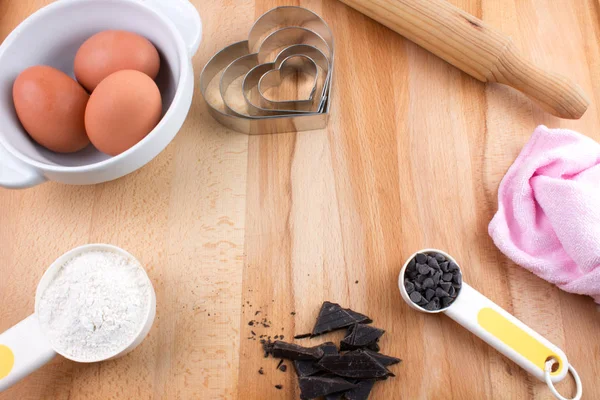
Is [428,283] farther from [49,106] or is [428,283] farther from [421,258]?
[49,106]

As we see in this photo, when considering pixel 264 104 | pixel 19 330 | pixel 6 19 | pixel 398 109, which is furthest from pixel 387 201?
pixel 6 19

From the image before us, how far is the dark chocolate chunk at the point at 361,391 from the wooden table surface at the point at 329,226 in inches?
1.2

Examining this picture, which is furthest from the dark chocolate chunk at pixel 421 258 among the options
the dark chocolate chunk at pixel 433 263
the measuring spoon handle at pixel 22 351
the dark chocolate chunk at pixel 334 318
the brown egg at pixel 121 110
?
the measuring spoon handle at pixel 22 351

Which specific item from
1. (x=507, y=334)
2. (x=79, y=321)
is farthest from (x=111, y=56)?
(x=507, y=334)

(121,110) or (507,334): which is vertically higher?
(121,110)

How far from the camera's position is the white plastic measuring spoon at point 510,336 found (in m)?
0.79

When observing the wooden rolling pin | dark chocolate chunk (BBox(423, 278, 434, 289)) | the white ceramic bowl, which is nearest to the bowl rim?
the white ceramic bowl

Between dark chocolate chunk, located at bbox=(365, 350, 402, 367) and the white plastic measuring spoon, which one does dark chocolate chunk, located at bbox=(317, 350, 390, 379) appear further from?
the white plastic measuring spoon

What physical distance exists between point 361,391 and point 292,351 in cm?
13

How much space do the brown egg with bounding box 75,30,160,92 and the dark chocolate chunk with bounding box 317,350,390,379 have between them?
56 cm

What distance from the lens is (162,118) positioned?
79cm

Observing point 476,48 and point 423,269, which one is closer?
point 423,269

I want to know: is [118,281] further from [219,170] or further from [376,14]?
[376,14]

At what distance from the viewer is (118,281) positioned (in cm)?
79
